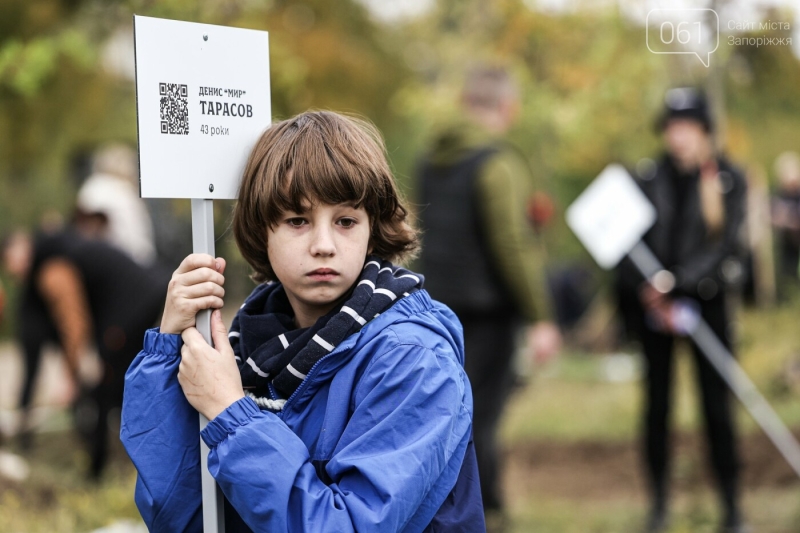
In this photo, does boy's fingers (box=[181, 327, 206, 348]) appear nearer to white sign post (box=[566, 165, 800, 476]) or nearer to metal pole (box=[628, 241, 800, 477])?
white sign post (box=[566, 165, 800, 476])

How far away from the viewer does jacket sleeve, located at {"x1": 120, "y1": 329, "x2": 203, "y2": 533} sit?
209 centimetres

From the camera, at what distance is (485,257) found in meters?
5.45

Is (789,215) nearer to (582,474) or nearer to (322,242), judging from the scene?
(582,474)

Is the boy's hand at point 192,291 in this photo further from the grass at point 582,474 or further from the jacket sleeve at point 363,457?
the grass at point 582,474

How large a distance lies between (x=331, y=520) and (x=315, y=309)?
489 millimetres

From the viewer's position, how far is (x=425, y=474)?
1873 millimetres

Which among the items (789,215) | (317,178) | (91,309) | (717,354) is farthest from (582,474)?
(789,215)

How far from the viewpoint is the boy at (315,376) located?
1.85m

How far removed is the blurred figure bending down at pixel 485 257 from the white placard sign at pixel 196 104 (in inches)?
125

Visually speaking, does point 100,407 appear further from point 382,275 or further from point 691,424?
point 382,275

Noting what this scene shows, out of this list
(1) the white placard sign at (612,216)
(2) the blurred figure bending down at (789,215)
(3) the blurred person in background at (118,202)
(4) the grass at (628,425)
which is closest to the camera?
(1) the white placard sign at (612,216)

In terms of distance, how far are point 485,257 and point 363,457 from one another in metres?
3.66

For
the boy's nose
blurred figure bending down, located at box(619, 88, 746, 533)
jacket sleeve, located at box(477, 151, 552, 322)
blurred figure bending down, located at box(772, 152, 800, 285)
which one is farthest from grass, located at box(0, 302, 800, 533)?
the boy's nose

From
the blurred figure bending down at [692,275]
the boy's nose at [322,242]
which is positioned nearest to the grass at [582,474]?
the blurred figure bending down at [692,275]
